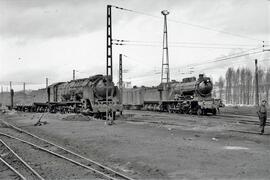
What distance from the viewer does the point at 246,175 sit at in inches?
311

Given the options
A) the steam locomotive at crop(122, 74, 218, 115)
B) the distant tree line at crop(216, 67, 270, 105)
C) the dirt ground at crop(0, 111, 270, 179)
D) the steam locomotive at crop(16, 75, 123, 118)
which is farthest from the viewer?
the distant tree line at crop(216, 67, 270, 105)

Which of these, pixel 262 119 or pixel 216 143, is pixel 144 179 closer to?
pixel 216 143

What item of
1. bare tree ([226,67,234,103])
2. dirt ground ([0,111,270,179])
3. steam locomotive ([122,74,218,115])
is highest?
bare tree ([226,67,234,103])

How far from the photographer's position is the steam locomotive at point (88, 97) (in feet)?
87.3

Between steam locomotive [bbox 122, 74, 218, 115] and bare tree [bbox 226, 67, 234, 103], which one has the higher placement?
bare tree [bbox 226, 67, 234, 103]

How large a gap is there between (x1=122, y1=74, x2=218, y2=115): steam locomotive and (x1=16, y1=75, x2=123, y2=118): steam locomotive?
801cm

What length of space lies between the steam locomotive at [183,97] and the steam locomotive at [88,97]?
26.3 feet

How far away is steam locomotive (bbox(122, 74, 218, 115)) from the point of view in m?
30.7

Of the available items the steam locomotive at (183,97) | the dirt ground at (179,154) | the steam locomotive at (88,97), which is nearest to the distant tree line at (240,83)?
the steam locomotive at (183,97)

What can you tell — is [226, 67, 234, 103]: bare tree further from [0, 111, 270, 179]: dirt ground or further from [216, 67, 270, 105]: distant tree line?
[0, 111, 270, 179]: dirt ground

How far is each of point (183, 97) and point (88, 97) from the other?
11.0m

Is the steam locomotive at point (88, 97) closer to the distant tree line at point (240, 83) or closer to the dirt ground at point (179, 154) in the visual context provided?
the dirt ground at point (179, 154)

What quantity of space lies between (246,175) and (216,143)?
5315 mm

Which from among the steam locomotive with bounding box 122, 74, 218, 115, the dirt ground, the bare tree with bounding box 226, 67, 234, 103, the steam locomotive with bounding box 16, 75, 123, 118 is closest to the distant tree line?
the bare tree with bounding box 226, 67, 234, 103
